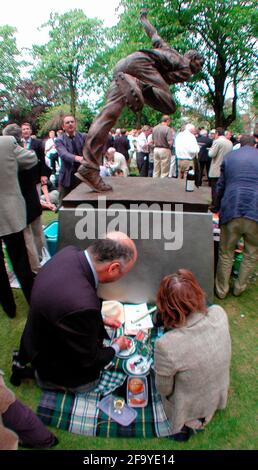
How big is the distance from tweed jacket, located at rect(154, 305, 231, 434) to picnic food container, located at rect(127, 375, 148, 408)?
0.33m

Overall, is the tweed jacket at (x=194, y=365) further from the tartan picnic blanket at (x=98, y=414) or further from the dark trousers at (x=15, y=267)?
the dark trousers at (x=15, y=267)

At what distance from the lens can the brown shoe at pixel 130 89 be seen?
333 centimetres

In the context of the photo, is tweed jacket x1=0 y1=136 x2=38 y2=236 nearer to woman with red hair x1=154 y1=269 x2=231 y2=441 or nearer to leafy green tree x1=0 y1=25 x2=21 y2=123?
woman with red hair x1=154 y1=269 x2=231 y2=441

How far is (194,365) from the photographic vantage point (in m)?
1.86

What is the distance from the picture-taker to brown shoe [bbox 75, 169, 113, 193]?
361 cm

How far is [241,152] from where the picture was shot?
3465 millimetres

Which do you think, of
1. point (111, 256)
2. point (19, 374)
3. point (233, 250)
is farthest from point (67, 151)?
point (19, 374)

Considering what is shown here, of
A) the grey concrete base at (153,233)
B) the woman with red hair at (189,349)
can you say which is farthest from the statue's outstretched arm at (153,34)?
the woman with red hair at (189,349)

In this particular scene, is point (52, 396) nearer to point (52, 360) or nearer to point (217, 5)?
point (52, 360)

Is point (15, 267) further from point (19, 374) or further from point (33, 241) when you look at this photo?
point (19, 374)

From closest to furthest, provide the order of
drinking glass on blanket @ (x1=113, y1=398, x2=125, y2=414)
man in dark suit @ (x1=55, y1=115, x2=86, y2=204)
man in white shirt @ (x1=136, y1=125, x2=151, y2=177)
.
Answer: drinking glass on blanket @ (x1=113, y1=398, x2=125, y2=414) < man in dark suit @ (x1=55, y1=115, x2=86, y2=204) < man in white shirt @ (x1=136, y1=125, x2=151, y2=177)

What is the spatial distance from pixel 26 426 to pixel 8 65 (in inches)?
1402

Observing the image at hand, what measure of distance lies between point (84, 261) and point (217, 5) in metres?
15.0

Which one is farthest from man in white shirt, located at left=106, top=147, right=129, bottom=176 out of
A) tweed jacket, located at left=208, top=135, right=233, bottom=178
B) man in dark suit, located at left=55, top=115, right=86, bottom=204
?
man in dark suit, located at left=55, top=115, right=86, bottom=204
